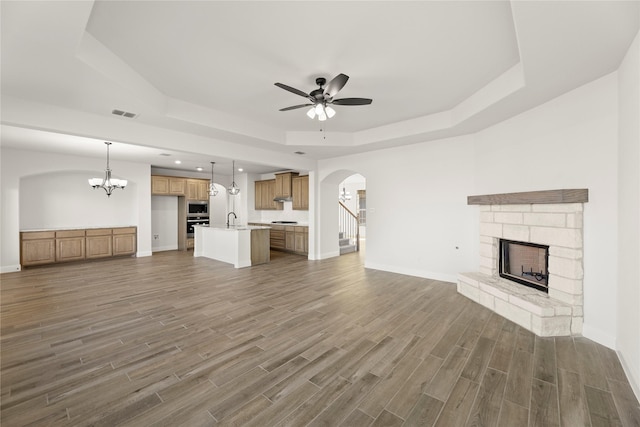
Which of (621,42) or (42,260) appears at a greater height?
(621,42)

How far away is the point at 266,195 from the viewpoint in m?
9.83

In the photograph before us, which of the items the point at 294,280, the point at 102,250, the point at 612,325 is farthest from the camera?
the point at 102,250

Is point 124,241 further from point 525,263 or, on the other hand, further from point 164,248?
point 525,263

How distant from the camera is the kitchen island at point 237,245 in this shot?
6.57 m

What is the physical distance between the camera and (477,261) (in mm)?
4801

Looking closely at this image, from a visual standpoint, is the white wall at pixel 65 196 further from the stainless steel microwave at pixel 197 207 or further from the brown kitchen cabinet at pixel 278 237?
the brown kitchen cabinet at pixel 278 237

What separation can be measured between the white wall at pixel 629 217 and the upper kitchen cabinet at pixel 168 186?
32.6 ft

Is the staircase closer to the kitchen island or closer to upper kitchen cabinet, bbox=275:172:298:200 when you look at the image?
upper kitchen cabinet, bbox=275:172:298:200

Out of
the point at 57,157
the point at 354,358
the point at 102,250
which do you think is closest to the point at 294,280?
the point at 354,358

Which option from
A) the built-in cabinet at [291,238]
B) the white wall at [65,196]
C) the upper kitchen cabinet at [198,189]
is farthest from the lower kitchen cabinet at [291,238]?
the white wall at [65,196]

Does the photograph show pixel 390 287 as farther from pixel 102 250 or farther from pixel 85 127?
pixel 102 250

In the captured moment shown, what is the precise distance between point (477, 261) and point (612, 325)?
2.06 meters

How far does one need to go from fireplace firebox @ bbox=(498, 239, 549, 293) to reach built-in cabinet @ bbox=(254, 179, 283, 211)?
7.03 meters

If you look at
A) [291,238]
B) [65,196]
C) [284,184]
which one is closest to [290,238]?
[291,238]
